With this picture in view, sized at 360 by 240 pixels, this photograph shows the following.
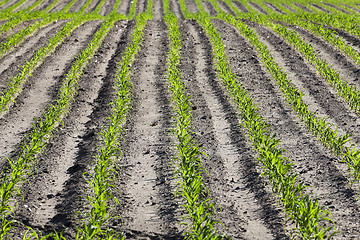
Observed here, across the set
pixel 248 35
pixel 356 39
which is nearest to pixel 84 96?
pixel 248 35

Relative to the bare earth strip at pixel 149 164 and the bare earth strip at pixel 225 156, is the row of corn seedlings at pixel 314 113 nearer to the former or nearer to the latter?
the bare earth strip at pixel 225 156

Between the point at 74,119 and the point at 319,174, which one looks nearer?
the point at 319,174

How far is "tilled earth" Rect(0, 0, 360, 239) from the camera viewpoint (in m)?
5.73

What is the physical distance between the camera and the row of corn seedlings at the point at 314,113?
707 centimetres

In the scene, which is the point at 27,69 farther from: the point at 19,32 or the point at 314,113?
the point at 314,113

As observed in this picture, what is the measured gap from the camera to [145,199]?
620cm

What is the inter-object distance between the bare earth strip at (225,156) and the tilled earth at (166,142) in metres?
0.02

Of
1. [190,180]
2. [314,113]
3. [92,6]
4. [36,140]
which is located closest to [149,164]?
[190,180]

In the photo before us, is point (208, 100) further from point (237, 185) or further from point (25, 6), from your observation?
point (25, 6)

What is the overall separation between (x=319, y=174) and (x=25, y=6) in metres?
29.6

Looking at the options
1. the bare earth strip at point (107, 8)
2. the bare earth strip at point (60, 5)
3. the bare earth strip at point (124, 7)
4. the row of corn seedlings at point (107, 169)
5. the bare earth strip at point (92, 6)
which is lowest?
the bare earth strip at point (124, 7)

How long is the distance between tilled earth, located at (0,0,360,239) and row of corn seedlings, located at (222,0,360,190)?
0.60 feet

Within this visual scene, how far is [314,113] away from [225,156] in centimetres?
197

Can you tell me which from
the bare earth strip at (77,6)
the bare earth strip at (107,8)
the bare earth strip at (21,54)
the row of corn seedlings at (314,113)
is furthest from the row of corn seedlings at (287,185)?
the bare earth strip at (77,6)
